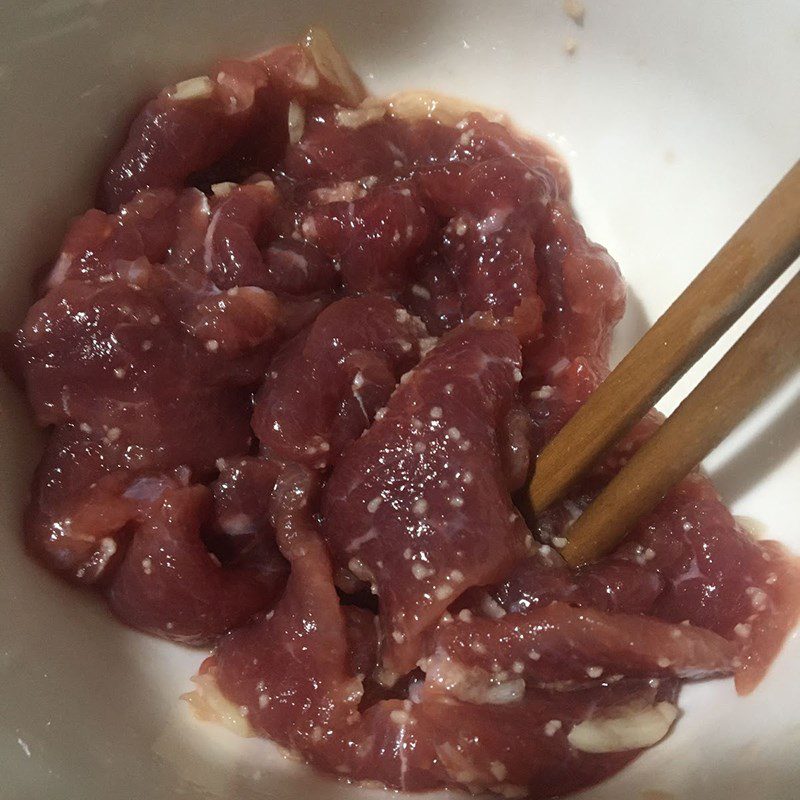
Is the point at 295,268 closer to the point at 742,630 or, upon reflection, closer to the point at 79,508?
the point at 79,508

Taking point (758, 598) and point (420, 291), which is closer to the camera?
point (758, 598)

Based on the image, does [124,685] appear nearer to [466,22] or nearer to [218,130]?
[218,130]

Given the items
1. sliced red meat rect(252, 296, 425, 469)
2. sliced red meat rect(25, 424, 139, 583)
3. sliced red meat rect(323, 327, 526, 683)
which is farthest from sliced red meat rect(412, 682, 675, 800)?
sliced red meat rect(25, 424, 139, 583)

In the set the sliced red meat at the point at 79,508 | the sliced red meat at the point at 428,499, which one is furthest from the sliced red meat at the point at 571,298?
the sliced red meat at the point at 79,508

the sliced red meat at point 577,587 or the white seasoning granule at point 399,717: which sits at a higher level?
the sliced red meat at point 577,587

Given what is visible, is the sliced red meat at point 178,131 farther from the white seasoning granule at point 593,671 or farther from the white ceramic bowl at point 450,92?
the white seasoning granule at point 593,671

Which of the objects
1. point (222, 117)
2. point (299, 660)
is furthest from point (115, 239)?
point (299, 660)
